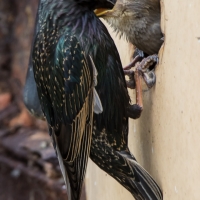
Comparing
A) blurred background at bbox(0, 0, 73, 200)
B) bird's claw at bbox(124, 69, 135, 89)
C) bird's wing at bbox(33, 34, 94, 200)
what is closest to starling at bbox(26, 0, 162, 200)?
bird's wing at bbox(33, 34, 94, 200)

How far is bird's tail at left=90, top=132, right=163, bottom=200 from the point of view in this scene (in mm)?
2180

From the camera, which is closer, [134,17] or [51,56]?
[51,56]


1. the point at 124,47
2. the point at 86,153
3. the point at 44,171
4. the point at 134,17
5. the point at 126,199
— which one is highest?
the point at 134,17

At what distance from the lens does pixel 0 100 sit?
5.52 metres

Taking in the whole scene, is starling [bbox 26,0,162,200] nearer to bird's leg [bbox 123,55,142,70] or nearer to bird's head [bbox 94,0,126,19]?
bird's head [bbox 94,0,126,19]

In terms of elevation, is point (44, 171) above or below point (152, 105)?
below

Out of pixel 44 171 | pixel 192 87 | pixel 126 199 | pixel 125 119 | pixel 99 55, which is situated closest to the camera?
pixel 192 87

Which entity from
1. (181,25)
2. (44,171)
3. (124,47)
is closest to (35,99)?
(124,47)

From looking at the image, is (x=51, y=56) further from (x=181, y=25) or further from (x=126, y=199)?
(x=126, y=199)

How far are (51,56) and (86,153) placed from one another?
0.35 m

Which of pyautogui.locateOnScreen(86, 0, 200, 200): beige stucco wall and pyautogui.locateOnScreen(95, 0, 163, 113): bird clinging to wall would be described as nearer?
pyautogui.locateOnScreen(86, 0, 200, 200): beige stucco wall

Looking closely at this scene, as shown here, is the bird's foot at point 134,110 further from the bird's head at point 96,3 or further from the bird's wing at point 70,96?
the bird's head at point 96,3

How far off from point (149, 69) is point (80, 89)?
323 millimetres

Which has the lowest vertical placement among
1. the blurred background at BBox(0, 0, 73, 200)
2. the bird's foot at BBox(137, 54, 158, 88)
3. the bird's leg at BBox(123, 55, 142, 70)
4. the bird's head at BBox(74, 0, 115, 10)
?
the blurred background at BBox(0, 0, 73, 200)
